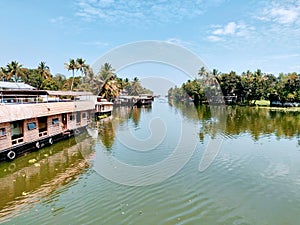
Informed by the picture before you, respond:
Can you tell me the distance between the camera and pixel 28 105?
19.0m

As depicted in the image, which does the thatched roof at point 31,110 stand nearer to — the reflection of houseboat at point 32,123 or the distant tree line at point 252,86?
the reflection of houseboat at point 32,123

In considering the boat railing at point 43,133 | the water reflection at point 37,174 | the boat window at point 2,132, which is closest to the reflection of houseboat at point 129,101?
the boat railing at point 43,133

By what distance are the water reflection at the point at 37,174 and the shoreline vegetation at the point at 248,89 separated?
54.4m

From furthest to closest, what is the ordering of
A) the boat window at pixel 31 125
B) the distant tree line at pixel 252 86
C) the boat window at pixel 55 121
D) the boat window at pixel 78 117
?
the distant tree line at pixel 252 86
the boat window at pixel 78 117
the boat window at pixel 55 121
the boat window at pixel 31 125

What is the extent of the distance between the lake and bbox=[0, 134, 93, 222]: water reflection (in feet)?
0.17

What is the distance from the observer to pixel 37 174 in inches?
581

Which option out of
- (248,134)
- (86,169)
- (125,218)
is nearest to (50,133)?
(86,169)

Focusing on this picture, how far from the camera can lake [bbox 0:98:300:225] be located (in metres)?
9.82

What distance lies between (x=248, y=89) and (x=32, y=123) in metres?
73.2

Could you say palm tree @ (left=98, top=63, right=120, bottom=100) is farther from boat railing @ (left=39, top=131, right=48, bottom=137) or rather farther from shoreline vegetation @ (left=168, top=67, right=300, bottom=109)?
boat railing @ (left=39, top=131, right=48, bottom=137)

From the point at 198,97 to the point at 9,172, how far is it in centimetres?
9488

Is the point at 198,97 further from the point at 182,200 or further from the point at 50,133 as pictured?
the point at 182,200

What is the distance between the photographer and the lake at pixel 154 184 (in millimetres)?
9820

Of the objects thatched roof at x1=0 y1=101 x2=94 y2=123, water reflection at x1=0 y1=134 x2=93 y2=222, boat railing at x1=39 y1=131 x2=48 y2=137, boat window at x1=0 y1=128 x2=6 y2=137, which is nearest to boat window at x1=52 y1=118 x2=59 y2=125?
thatched roof at x1=0 y1=101 x2=94 y2=123
